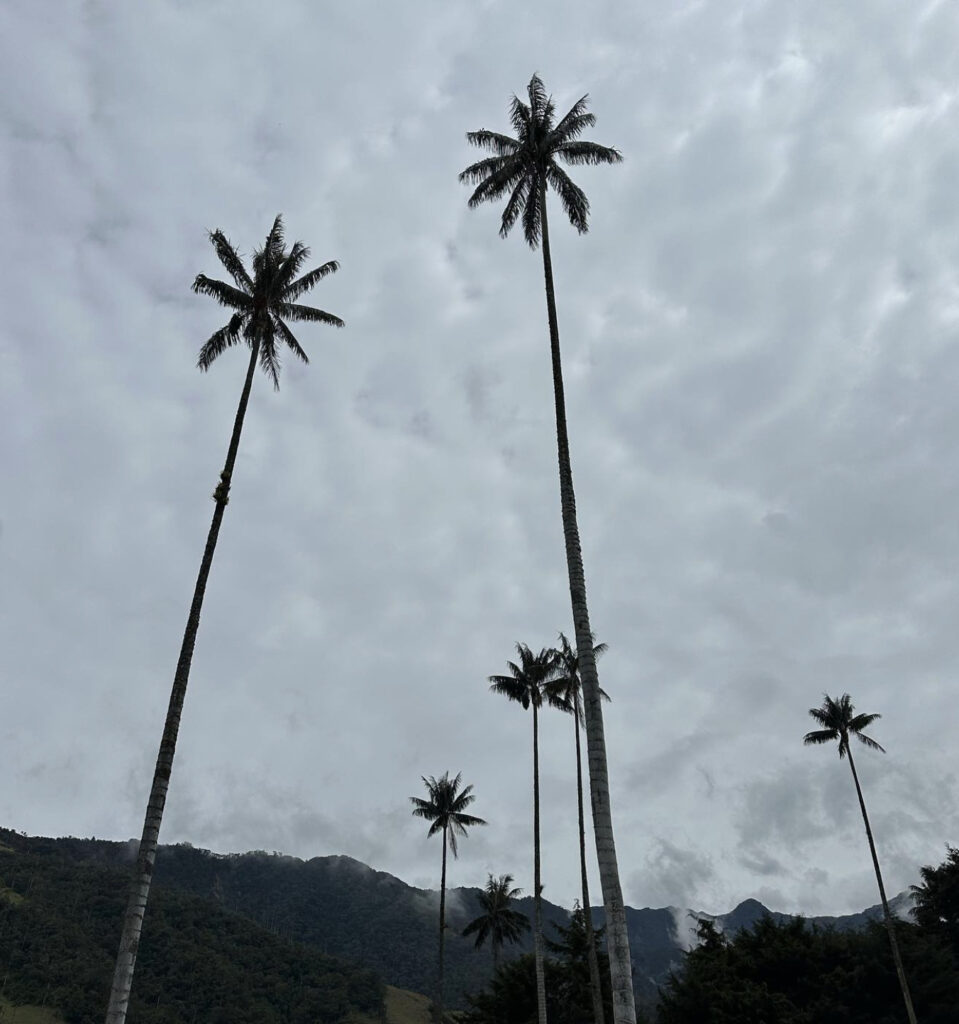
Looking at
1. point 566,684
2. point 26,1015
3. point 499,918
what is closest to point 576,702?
point 566,684

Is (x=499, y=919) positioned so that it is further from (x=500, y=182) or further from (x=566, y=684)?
(x=500, y=182)

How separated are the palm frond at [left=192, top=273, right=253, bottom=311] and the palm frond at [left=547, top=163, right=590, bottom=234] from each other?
1079cm

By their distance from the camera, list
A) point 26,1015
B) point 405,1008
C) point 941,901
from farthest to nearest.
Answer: point 405,1008 < point 26,1015 < point 941,901

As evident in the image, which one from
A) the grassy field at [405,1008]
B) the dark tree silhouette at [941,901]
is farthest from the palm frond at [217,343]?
the grassy field at [405,1008]

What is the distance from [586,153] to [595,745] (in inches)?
738

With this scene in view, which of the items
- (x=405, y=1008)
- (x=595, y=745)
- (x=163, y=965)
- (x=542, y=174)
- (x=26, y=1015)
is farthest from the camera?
(x=405, y=1008)

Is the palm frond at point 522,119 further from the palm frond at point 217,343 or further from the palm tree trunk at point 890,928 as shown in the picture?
the palm tree trunk at point 890,928

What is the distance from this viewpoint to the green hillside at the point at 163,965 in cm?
12138

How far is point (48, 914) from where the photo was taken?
147125 millimetres

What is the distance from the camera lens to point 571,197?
27.3 meters

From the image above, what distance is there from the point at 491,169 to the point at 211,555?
1543 centimetres

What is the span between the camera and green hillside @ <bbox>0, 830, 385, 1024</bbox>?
12138 centimetres

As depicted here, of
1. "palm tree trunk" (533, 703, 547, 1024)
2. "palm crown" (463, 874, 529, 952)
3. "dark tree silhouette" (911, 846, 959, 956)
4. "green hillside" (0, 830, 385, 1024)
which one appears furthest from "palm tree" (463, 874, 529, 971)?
"green hillside" (0, 830, 385, 1024)

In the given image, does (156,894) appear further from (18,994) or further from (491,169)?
(491,169)
